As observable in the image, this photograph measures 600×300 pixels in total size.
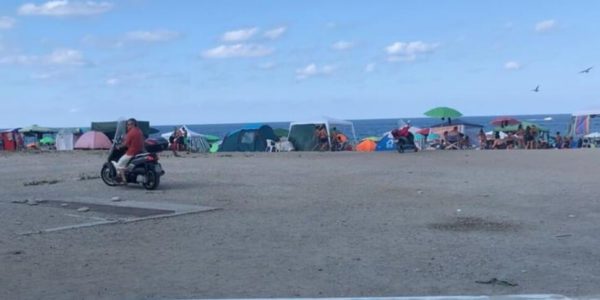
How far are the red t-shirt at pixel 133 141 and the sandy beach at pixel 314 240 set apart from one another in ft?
2.78

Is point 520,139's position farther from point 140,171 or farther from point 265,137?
point 140,171

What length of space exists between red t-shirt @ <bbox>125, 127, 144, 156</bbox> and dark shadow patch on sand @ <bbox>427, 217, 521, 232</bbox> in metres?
8.31

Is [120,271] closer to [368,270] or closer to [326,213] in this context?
[368,270]

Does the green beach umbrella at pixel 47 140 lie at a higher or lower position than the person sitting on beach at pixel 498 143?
higher

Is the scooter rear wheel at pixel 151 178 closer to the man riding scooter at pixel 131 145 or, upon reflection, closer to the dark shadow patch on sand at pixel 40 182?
the man riding scooter at pixel 131 145

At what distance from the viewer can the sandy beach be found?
7785mm

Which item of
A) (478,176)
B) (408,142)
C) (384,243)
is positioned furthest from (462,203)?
(408,142)

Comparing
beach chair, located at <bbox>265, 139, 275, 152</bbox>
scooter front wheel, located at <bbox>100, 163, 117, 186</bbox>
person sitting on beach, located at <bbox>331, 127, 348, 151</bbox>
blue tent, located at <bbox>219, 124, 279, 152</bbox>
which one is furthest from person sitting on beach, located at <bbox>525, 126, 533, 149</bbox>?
scooter front wheel, located at <bbox>100, 163, 117, 186</bbox>

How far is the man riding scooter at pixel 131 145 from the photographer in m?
18.0

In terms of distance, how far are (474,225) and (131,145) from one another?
894cm

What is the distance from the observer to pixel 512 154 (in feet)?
101

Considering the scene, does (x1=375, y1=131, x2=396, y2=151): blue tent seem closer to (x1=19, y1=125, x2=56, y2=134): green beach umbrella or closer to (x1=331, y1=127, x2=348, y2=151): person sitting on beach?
(x1=331, y1=127, x2=348, y2=151): person sitting on beach

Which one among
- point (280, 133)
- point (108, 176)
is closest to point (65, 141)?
point (280, 133)

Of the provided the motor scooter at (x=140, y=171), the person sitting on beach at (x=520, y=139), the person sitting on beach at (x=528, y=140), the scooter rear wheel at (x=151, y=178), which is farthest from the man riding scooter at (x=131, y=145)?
the person sitting on beach at (x=520, y=139)
